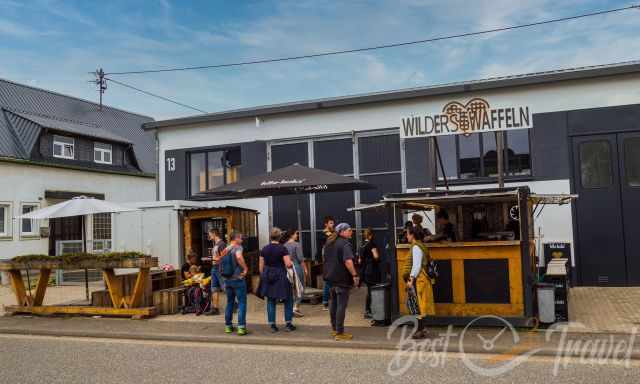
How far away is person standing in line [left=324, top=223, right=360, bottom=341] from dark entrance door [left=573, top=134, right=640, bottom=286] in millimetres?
7541

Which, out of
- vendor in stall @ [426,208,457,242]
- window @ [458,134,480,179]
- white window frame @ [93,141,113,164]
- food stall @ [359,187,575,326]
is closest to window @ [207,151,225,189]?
window @ [458,134,480,179]

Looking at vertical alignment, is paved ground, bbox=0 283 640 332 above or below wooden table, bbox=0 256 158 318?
below

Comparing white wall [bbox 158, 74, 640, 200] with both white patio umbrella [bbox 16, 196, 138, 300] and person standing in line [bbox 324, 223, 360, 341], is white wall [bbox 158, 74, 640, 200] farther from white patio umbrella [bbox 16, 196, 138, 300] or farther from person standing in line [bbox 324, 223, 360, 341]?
person standing in line [bbox 324, 223, 360, 341]

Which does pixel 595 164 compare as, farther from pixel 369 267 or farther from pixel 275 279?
pixel 275 279

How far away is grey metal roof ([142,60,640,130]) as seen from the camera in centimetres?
1402

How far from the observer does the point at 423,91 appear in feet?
50.3

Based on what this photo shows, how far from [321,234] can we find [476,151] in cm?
476

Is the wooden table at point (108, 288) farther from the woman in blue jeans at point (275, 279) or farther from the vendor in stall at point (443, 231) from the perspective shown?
the vendor in stall at point (443, 231)

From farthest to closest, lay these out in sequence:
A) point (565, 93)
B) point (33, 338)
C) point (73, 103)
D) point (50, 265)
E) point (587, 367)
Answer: point (73, 103), point (565, 93), point (50, 265), point (33, 338), point (587, 367)

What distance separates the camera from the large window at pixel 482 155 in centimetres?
1484

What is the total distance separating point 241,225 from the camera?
51.4ft

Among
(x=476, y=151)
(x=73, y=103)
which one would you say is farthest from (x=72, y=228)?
(x=476, y=151)

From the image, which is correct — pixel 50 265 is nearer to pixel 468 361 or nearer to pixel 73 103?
pixel 468 361

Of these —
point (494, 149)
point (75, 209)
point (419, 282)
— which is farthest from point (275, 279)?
point (494, 149)
